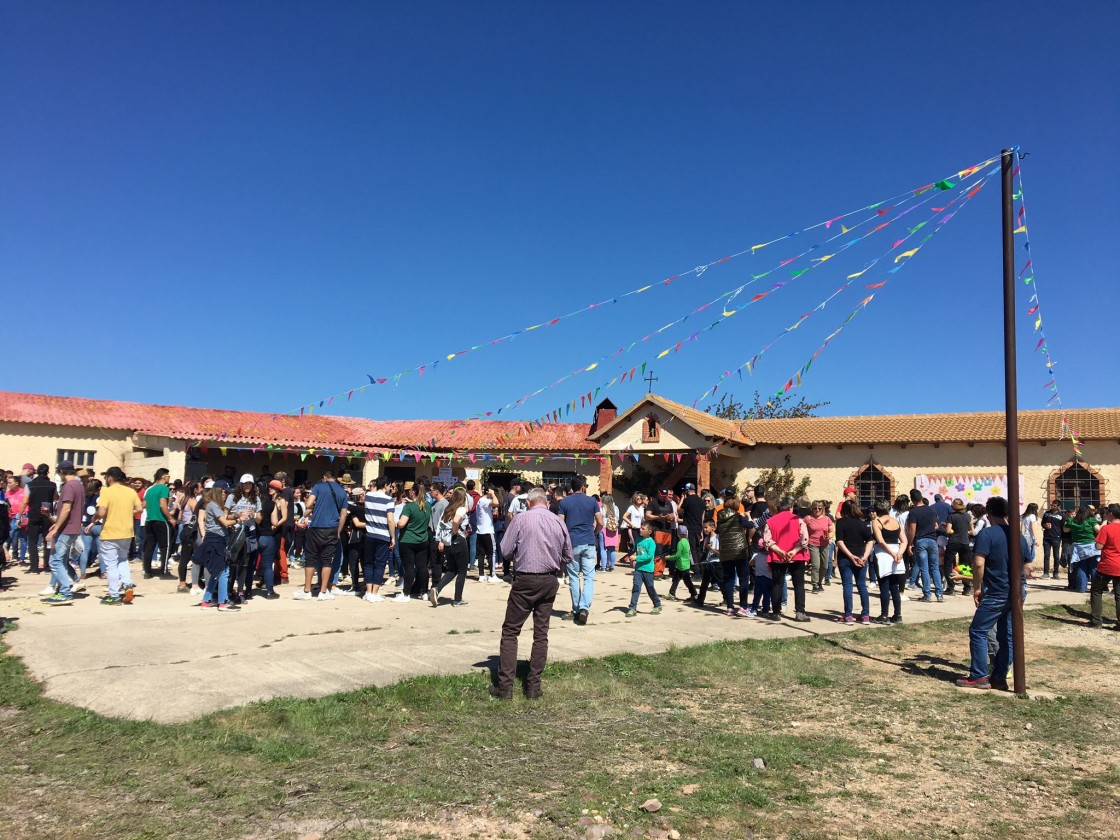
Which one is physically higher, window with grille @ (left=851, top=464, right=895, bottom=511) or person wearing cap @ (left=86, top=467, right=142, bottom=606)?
window with grille @ (left=851, top=464, right=895, bottom=511)

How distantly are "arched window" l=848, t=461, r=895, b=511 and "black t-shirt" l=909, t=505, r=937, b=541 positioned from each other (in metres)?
8.80

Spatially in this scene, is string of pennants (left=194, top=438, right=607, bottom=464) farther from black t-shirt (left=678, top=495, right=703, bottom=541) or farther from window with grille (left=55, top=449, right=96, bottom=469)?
black t-shirt (left=678, top=495, right=703, bottom=541)

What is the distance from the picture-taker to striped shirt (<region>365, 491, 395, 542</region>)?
10297 millimetres

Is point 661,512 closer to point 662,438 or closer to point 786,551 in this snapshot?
point 786,551

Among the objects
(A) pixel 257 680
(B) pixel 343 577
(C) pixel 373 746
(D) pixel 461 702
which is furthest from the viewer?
(B) pixel 343 577

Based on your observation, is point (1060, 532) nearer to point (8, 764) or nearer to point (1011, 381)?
point (1011, 381)

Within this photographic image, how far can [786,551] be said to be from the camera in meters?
9.72

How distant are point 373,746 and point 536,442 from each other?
23021 millimetres

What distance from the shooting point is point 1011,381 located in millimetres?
6859

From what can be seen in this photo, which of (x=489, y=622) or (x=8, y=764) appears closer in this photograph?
(x=8, y=764)

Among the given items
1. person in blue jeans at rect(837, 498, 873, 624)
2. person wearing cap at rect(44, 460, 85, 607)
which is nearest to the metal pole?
person in blue jeans at rect(837, 498, 873, 624)

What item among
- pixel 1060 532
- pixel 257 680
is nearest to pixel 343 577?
pixel 257 680

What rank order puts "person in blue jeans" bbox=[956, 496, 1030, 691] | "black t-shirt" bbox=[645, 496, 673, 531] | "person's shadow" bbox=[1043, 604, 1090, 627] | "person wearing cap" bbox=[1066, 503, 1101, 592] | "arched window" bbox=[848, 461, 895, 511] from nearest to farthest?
"person in blue jeans" bbox=[956, 496, 1030, 691], "person's shadow" bbox=[1043, 604, 1090, 627], "person wearing cap" bbox=[1066, 503, 1101, 592], "black t-shirt" bbox=[645, 496, 673, 531], "arched window" bbox=[848, 461, 895, 511]

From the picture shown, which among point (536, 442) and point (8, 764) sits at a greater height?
point (536, 442)
